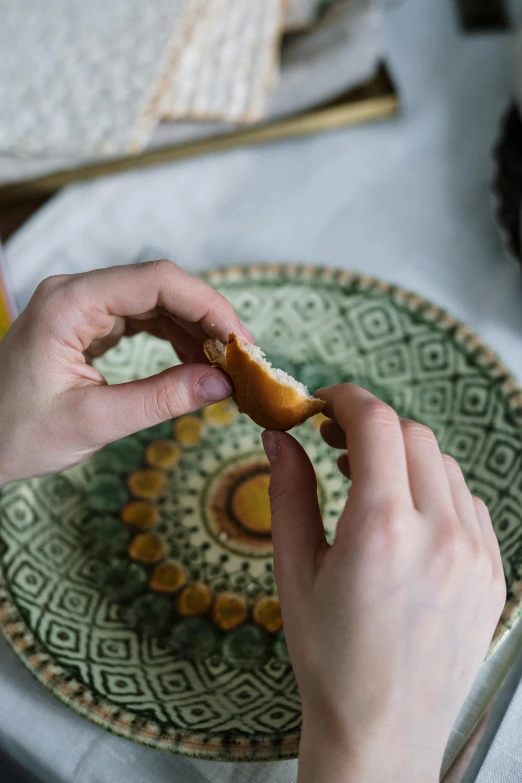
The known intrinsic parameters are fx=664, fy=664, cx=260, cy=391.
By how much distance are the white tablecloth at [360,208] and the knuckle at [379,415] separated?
310 millimetres

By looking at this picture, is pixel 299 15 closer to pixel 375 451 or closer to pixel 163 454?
pixel 163 454

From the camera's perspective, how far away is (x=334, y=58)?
0.78m

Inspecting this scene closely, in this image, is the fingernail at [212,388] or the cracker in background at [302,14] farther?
the cracker in background at [302,14]

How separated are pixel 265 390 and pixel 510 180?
375mm

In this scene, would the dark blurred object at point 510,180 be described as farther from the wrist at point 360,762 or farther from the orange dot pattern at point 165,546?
the wrist at point 360,762

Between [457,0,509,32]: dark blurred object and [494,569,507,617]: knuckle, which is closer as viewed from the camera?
[494,569,507,617]: knuckle

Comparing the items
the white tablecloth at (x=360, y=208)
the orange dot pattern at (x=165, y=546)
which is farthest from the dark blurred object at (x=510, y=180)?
the orange dot pattern at (x=165, y=546)

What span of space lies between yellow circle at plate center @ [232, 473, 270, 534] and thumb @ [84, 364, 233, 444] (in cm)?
12

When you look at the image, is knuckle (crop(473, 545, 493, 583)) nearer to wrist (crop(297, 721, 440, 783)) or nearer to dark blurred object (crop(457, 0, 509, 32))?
wrist (crop(297, 721, 440, 783))

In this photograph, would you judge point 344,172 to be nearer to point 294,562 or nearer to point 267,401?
point 267,401

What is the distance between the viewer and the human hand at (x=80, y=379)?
435mm

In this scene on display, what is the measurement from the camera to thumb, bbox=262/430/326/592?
1.18 feet

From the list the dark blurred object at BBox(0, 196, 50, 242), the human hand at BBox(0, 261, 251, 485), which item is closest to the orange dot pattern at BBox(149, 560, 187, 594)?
the human hand at BBox(0, 261, 251, 485)

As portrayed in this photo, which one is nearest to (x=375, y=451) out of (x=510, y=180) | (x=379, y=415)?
(x=379, y=415)
